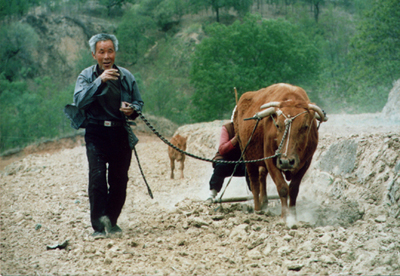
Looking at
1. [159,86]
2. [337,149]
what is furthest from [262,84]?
[337,149]

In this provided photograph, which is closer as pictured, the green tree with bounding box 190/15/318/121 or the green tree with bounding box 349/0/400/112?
the green tree with bounding box 349/0/400/112

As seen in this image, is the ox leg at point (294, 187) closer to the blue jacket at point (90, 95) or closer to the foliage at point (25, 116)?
the blue jacket at point (90, 95)

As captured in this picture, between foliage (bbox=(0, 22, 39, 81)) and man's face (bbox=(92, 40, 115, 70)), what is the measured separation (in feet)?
90.7

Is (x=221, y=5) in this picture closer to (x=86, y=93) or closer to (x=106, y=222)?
(x=86, y=93)

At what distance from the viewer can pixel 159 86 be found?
1337 inches

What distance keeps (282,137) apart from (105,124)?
2.32 meters

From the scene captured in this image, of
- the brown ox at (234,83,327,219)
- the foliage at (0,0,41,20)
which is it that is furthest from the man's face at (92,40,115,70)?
the foliage at (0,0,41,20)

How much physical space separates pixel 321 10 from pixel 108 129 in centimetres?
3756

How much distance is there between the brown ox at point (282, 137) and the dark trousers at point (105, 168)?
1924 mm

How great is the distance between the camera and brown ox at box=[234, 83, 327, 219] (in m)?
5.18

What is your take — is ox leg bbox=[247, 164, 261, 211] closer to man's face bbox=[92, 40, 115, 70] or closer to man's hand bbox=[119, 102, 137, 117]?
man's hand bbox=[119, 102, 137, 117]

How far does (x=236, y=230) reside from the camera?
16.5ft

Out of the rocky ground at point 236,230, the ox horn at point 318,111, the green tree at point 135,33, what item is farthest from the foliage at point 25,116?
the ox horn at point 318,111

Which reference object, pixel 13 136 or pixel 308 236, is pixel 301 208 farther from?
pixel 13 136
